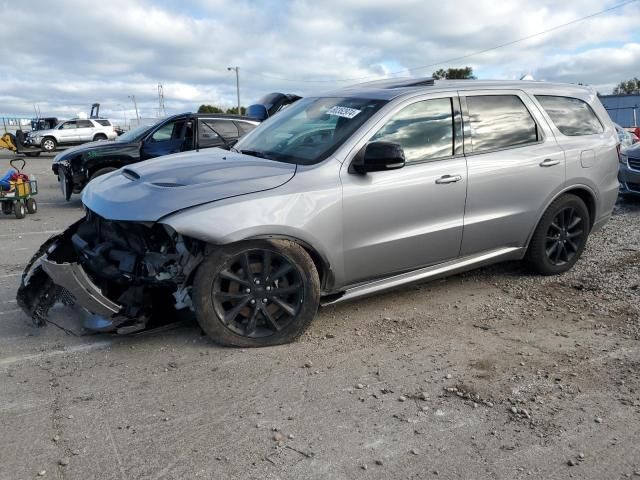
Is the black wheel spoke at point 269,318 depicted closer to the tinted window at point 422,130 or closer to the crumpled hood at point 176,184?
the crumpled hood at point 176,184

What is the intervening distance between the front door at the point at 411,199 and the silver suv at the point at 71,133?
25030 millimetres

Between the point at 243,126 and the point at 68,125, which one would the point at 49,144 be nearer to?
the point at 68,125

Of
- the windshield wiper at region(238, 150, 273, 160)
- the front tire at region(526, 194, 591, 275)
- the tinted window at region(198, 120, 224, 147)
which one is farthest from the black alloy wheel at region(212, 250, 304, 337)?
the tinted window at region(198, 120, 224, 147)

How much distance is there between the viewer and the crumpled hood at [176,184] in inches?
134

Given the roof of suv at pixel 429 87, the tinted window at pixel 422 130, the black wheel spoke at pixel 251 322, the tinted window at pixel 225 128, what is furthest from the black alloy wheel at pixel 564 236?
the tinted window at pixel 225 128

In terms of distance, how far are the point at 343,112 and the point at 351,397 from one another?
7.08 feet

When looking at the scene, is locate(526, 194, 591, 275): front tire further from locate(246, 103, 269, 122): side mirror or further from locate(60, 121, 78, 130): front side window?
locate(60, 121, 78, 130): front side window

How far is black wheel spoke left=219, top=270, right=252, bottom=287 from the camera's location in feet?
11.4

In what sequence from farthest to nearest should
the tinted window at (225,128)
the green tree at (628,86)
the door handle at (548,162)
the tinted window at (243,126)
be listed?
the green tree at (628,86) < the tinted window at (243,126) < the tinted window at (225,128) < the door handle at (548,162)

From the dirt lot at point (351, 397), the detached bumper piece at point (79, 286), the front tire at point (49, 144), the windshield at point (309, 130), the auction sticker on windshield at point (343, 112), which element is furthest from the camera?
the front tire at point (49, 144)

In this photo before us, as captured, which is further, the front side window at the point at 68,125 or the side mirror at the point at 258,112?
the front side window at the point at 68,125

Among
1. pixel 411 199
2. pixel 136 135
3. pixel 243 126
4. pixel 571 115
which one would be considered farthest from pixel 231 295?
pixel 136 135

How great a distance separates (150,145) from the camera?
9.82 metres

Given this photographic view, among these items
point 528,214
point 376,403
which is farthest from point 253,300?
point 528,214
